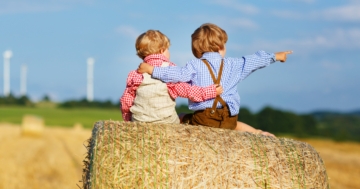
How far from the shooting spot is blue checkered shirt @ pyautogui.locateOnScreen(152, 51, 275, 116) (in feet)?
20.6

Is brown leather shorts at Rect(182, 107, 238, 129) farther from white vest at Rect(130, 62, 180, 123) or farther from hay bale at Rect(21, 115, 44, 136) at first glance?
hay bale at Rect(21, 115, 44, 136)

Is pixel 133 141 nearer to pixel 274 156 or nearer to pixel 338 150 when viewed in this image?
pixel 274 156

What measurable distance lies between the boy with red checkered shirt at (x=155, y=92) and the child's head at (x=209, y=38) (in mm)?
358

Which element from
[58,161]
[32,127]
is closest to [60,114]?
[32,127]

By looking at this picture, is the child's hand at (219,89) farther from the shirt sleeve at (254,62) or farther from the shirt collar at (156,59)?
the shirt collar at (156,59)

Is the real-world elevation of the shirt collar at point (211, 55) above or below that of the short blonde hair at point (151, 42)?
below

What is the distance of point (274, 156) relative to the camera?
5.88 m

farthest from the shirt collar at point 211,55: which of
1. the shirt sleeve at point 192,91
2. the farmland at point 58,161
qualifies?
the farmland at point 58,161

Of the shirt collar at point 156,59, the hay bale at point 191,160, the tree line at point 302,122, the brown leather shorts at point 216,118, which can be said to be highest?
the shirt collar at point 156,59

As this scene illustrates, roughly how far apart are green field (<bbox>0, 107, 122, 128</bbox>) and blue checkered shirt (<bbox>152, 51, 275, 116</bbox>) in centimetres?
3282

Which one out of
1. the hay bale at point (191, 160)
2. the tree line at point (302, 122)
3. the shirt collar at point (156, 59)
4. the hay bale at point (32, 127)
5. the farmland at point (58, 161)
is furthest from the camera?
the hay bale at point (32, 127)

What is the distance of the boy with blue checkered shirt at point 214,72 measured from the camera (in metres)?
6.36

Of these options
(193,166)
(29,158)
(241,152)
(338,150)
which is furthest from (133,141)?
(338,150)

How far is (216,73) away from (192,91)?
0.33 metres
